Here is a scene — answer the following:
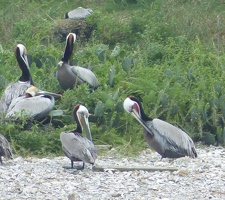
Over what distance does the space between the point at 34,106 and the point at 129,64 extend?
2.49 meters

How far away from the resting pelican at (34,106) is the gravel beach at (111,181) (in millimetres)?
1151

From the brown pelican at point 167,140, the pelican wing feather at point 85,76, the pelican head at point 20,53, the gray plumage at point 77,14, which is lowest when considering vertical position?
the brown pelican at point 167,140

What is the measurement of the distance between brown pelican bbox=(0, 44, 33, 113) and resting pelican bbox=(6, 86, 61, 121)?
262 mm

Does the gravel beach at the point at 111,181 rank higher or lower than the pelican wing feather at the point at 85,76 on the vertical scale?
lower

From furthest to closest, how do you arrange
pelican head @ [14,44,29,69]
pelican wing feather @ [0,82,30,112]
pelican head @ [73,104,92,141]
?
pelican head @ [14,44,29,69], pelican wing feather @ [0,82,30,112], pelican head @ [73,104,92,141]

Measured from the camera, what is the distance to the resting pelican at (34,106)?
11.1 metres

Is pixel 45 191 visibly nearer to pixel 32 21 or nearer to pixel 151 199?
pixel 151 199

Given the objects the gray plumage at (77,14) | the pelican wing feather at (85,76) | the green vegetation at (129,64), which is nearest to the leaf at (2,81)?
the green vegetation at (129,64)

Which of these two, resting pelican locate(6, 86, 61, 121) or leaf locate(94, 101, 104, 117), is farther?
leaf locate(94, 101, 104, 117)

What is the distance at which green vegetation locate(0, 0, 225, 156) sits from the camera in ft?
37.4

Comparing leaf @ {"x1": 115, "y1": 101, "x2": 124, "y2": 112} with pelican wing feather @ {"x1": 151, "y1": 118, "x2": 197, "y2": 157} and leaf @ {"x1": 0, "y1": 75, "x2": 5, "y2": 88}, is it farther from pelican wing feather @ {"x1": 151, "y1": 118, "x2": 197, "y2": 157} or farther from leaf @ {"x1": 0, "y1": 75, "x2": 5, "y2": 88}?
leaf @ {"x1": 0, "y1": 75, "x2": 5, "y2": 88}

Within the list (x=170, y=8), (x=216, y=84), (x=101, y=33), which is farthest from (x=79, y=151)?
(x=170, y=8)

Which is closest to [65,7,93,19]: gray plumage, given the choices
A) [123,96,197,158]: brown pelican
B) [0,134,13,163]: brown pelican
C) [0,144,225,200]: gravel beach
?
[123,96,197,158]: brown pelican

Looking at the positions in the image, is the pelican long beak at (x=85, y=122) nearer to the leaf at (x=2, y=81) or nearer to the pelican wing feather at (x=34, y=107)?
the pelican wing feather at (x=34, y=107)
